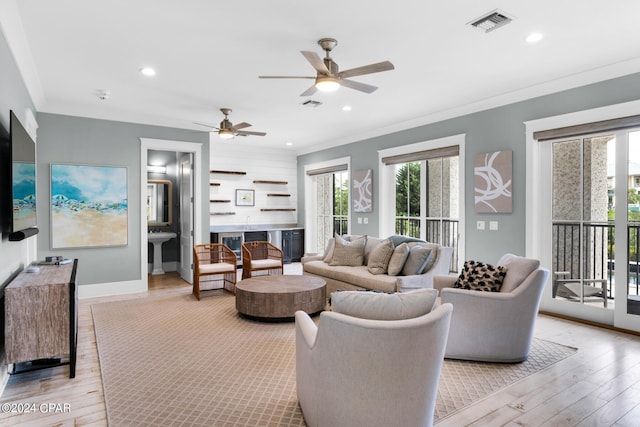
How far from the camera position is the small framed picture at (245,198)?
26.9 feet

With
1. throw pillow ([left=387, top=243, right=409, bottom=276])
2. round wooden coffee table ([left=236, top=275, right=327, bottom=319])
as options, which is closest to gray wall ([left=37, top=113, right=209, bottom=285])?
round wooden coffee table ([left=236, top=275, right=327, bottom=319])

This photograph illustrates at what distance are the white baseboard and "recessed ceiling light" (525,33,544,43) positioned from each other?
5.74 meters

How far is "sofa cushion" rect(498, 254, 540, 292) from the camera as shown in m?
3.04

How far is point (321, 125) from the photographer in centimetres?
634

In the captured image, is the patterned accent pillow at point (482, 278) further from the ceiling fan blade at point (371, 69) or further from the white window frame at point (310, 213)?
the white window frame at point (310, 213)

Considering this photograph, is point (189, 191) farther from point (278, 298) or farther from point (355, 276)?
point (355, 276)

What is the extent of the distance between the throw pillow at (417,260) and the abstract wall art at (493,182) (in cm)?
109

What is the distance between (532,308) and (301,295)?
2225mm

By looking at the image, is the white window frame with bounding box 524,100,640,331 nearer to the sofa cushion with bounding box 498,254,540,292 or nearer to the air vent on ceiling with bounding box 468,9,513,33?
the sofa cushion with bounding box 498,254,540,292

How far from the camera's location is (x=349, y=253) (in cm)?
526

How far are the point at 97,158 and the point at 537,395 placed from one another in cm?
584

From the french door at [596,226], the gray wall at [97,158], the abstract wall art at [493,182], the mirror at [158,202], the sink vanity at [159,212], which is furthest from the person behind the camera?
the mirror at [158,202]

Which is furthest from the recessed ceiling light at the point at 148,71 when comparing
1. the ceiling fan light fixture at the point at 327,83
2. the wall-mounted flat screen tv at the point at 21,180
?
the ceiling fan light fixture at the point at 327,83

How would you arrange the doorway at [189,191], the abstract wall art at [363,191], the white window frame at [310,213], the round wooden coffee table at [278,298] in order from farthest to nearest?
the white window frame at [310,213] → the abstract wall art at [363,191] → the doorway at [189,191] → the round wooden coffee table at [278,298]
